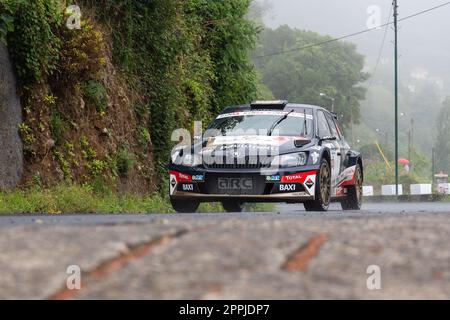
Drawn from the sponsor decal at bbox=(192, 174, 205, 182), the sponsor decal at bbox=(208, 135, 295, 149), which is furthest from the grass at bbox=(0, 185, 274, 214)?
the sponsor decal at bbox=(208, 135, 295, 149)

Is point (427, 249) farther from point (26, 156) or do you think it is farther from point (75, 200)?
point (26, 156)

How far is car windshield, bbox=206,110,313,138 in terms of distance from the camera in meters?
14.8

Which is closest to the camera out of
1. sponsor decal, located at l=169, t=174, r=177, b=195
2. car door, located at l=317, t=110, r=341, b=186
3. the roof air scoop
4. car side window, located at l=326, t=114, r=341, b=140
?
sponsor decal, located at l=169, t=174, r=177, b=195

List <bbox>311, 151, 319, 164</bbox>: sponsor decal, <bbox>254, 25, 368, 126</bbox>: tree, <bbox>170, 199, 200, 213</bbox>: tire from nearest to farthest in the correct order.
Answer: <bbox>311, 151, 319, 164</bbox>: sponsor decal → <bbox>170, 199, 200, 213</bbox>: tire → <bbox>254, 25, 368, 126</bbox>: tree

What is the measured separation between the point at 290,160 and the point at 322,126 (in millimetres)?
1973

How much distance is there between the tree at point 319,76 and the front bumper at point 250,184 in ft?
300

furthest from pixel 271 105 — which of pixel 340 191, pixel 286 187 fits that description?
pixel 286 187

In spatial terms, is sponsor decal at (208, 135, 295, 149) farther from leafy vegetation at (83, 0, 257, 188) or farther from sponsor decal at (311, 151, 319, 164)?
leafy vegetation at (83, 0, 257, 188)

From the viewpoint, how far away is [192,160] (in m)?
14.0

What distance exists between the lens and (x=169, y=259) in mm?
2656

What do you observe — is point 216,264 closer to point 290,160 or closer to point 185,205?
point 290,160

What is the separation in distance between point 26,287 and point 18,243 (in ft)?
2.11

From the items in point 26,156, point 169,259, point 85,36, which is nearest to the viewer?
point 169,259

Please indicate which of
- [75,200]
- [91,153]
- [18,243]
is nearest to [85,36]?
[91,153]
